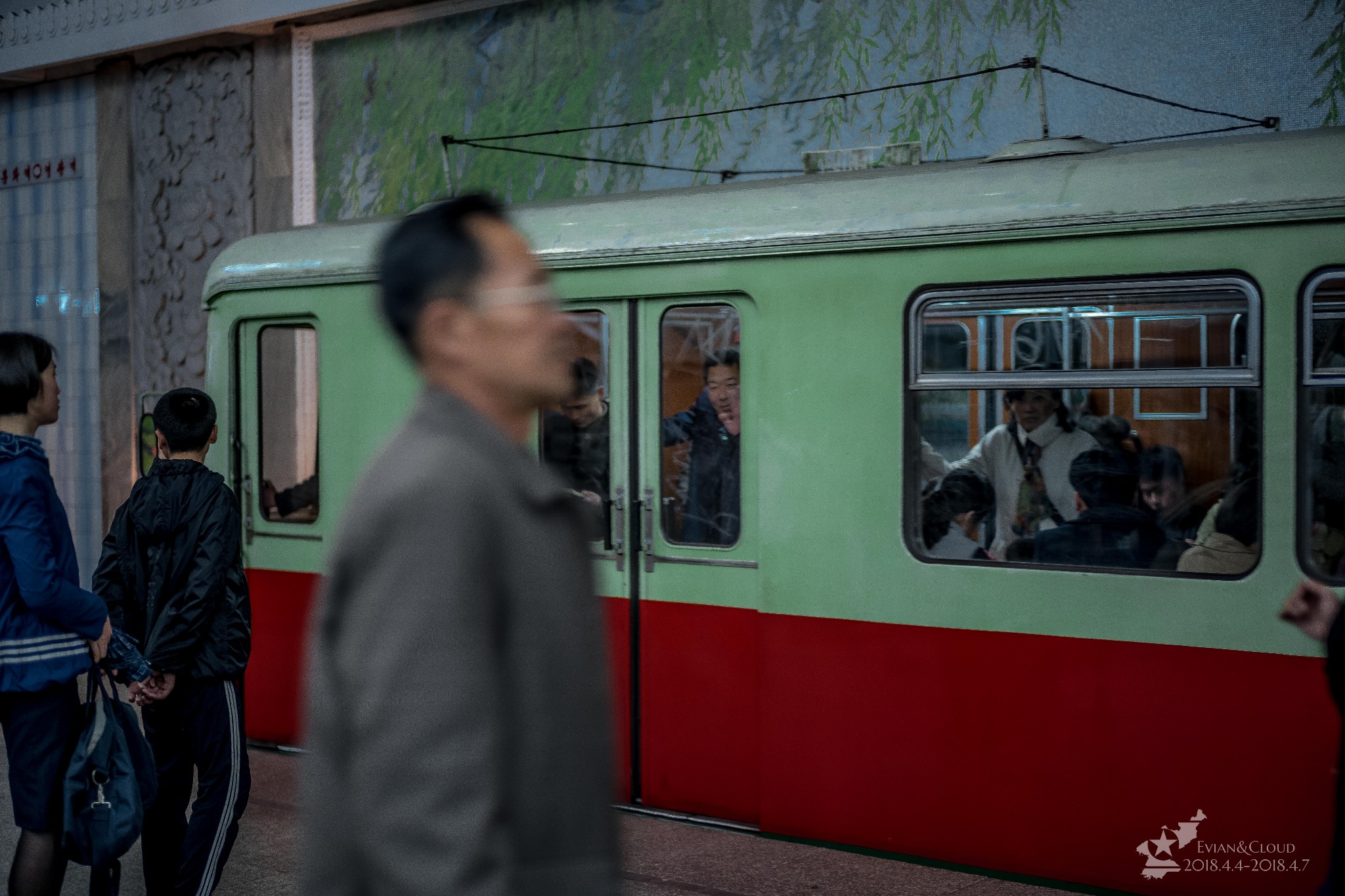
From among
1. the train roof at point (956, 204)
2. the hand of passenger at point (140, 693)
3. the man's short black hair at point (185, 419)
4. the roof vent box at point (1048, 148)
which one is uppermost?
the roof vent box at point (1048, 148)

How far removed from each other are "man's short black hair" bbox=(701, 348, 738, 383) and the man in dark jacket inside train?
1.38 meters

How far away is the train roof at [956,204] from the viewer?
13.5 feet

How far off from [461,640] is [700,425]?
3.76 metres

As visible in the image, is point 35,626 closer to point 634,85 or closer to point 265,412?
point 265,412

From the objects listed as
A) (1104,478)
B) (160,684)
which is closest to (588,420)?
(160,684)

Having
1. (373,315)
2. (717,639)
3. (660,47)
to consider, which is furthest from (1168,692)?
(660,47)

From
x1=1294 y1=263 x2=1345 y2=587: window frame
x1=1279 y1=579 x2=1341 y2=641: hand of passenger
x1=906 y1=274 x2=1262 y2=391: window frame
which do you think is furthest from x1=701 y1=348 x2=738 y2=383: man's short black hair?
x1=1279 y1=579 x2=1341 y2=641: hand of passenger

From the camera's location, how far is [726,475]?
16.9ft

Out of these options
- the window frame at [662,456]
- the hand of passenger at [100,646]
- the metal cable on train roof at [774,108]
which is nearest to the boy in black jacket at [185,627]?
the hand of passenger at [100,646]

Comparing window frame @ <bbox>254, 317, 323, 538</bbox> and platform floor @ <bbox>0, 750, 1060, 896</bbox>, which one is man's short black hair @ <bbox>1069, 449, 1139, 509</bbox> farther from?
window frame @ <bbox>254, 317, 323, 538</bbox>

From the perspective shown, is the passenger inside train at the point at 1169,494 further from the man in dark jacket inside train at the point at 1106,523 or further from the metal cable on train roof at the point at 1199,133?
the metal cable on train roof at the point at 1199,133

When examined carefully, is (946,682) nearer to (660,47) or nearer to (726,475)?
(726,475)

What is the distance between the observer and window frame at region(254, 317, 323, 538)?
20.3 ft

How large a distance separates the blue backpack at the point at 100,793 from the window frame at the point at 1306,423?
139 inches
